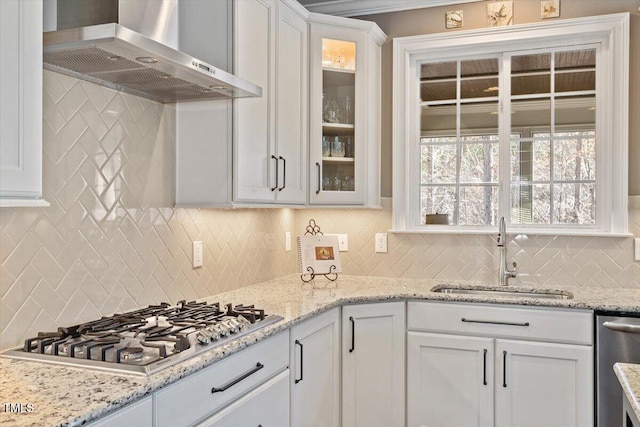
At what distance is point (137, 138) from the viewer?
2.26 meters

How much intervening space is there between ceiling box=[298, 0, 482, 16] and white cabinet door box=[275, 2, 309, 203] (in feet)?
1.57

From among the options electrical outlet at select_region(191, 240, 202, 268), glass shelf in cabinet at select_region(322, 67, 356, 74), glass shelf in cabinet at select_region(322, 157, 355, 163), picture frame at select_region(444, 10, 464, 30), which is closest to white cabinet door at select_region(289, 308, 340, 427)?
electrical outlet at select_region(191, 240, 202, 268)

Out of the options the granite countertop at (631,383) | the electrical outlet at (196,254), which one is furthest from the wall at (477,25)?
the granite countertop at (631,383)

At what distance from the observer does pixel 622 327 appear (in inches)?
96.0

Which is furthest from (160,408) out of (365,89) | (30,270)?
(365,89)

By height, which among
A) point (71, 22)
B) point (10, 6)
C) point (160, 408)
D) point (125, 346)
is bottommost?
point (160, 408)

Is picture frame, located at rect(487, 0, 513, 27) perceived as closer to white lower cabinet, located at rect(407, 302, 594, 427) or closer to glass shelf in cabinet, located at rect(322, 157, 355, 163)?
glass shelf in cabinet, located at rect(322, 157, 355, 163)

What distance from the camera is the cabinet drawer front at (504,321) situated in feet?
8.38

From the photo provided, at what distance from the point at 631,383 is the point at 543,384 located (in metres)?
1.40

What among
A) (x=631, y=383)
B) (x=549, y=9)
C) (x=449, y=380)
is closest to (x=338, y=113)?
(x=549, y=9)

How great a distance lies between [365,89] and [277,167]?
0.88 m

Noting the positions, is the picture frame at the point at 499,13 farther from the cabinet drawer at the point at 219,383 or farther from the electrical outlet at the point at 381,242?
the cabinet drawer at the point at 219,383

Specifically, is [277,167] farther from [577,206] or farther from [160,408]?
[577,206]

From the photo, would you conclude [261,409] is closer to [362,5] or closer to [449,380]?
[449,380]
